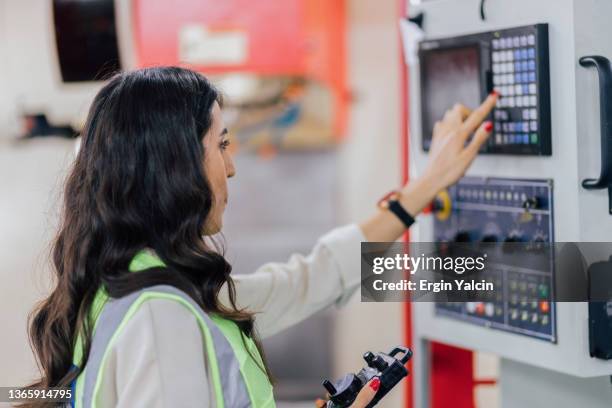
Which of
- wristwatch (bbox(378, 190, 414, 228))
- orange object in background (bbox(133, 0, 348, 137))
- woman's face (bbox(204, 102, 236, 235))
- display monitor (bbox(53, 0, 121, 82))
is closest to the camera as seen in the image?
woman's face (bbox(204, 102, 236, 235))

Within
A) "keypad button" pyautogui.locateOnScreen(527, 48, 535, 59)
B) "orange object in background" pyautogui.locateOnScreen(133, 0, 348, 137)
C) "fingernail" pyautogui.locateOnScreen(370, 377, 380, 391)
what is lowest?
"fingernail" pyautogui.locateOnScreen(370, 377, 380, 391)

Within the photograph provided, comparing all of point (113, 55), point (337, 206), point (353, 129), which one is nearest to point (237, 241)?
point (337, 206)

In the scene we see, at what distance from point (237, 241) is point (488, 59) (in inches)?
92.7

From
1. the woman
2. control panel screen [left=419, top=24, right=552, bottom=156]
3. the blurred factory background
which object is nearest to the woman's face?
the woman

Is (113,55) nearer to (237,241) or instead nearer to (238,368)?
(237,241)

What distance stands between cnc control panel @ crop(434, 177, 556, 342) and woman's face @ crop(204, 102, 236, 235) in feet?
1.97

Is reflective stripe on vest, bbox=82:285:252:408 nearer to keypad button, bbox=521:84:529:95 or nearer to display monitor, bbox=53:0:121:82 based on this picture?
keypad button, bbox=521:84:529:95

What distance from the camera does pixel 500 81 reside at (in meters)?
1.68

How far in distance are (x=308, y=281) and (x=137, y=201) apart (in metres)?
0.68

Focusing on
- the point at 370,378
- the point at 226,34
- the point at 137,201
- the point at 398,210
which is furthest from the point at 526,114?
the point at 226,34

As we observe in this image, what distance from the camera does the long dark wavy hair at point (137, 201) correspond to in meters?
1.28

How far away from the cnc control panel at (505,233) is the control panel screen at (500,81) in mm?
87

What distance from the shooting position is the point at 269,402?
1.35 m

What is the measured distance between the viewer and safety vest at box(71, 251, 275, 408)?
1230 mm
